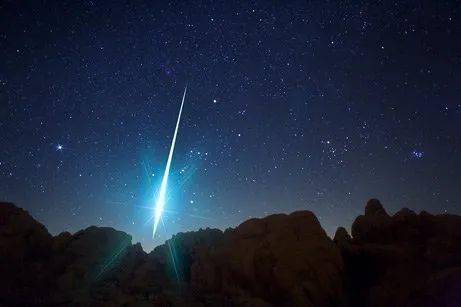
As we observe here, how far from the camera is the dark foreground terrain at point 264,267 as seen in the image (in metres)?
28.6

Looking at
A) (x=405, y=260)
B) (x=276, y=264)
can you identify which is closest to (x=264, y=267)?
(x=276, y=264)

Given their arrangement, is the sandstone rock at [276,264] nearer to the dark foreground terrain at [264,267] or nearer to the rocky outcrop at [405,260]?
the dark foreground terrain at [264,267]

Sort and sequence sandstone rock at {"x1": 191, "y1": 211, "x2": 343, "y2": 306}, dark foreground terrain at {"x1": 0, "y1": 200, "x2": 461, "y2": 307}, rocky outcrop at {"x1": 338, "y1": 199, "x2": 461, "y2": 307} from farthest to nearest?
1. sandstone rock at {"x1": 191, "y1": 211, "x2": 343, "y2": 306}
2. dark foreground terrain at {"x1": 0, "y1": 200, "x2": 461, "y2": 307}
3. rocky outcrop at {"x1": 338, "y1": 199, "x2": 461, "y2": 307}

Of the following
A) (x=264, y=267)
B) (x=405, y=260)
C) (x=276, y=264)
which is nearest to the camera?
(x=405, y=260)

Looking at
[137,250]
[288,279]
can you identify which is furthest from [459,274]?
[137,250]

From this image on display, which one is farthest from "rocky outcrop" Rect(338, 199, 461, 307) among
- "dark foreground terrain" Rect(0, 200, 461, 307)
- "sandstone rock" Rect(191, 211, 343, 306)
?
"sandstone rock" Rect(191, 211, 343, 306)

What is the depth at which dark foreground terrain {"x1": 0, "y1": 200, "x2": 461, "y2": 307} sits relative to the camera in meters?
28.6

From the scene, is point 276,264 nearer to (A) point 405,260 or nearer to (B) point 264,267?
(B) point 264,267

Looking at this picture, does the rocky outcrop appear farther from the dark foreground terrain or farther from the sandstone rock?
the sandstone rock

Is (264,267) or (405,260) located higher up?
(264,267)

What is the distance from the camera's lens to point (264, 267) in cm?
3044

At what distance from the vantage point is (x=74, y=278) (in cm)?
3484

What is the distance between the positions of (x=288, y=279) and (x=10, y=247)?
30.3 meters

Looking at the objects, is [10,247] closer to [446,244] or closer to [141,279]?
[141,279]
